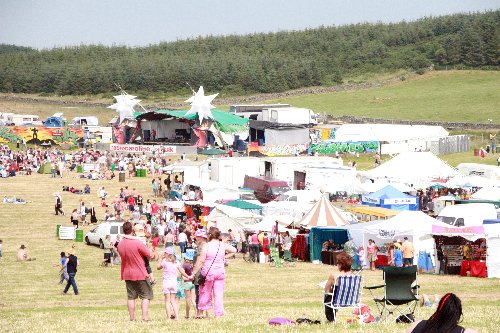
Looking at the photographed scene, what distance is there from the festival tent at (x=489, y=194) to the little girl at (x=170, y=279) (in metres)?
20.4

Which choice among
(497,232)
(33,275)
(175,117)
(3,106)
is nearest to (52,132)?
(175,117)

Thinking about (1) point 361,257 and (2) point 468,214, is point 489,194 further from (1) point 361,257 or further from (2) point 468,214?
(1) point 361,257

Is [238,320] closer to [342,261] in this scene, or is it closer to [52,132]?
[342,261]

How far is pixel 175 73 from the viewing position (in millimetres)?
126625

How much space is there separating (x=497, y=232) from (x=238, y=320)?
11.7 m

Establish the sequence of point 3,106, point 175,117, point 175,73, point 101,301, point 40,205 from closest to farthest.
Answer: point 101,301, point 40,205, point 175,117, point 3,106, point 175,73

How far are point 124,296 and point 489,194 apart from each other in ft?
53.1

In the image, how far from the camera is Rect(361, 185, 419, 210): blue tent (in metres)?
31.8

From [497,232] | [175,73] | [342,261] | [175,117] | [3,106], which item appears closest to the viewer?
[342,261]

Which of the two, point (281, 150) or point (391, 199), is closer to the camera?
point (391, 199)

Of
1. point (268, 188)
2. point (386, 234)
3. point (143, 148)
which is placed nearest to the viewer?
point (386, 234)

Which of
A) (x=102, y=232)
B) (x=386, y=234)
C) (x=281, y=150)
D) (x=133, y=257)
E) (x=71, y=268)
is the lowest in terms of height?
(x=71, y=268)

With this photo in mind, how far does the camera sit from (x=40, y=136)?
67938 millimetres

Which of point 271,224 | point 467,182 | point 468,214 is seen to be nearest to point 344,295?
point 271,224
